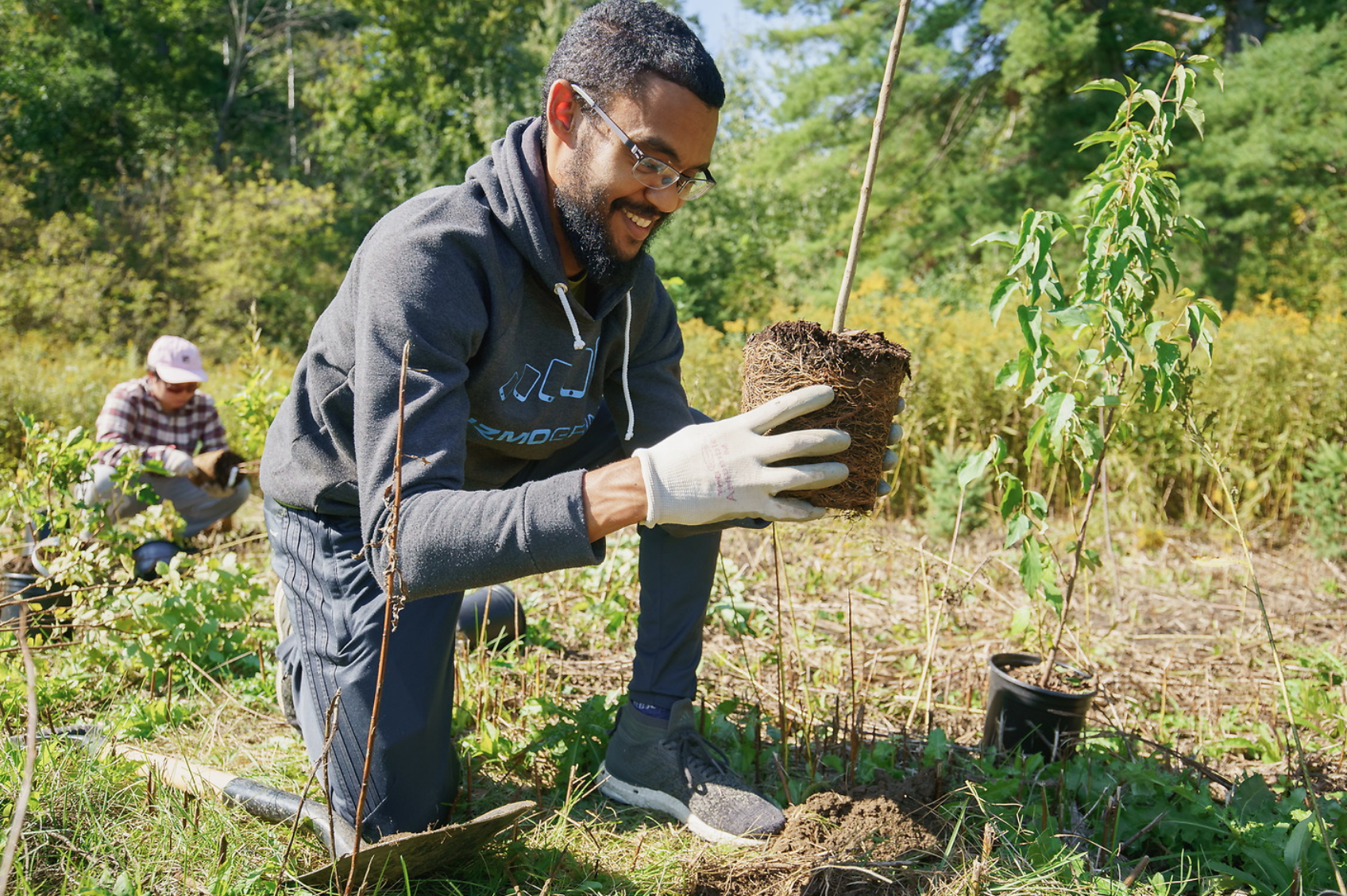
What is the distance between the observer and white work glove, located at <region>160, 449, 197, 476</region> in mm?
3803

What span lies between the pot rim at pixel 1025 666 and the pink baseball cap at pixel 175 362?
346cm

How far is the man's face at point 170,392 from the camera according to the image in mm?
4070

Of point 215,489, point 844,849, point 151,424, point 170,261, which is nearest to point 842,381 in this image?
point 844,849

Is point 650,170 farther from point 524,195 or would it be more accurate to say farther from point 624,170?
point 524,195

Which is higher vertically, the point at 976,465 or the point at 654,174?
the point at 654,174

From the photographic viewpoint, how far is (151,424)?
412 cm

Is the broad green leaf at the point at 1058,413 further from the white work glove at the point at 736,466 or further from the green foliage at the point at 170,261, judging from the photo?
the green foliage at the point at 170,261

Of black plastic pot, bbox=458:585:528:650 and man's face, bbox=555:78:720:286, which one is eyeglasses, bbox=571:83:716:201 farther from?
black plastic pot, bbox=458:585:528:650

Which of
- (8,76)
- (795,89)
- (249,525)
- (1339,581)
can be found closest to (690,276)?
(795,89)

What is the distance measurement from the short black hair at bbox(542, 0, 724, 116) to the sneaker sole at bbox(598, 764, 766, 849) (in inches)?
56.2

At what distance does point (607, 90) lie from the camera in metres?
1.72

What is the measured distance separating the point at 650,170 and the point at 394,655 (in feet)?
3.65

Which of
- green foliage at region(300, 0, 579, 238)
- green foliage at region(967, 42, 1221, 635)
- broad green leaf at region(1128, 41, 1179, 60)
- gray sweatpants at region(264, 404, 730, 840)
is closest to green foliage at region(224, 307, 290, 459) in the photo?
gray sweatpants at region(264, 404, 730, 840)

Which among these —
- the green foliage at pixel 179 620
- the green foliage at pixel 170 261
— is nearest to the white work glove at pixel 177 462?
the green foliage at pixel 179 620
